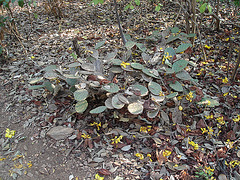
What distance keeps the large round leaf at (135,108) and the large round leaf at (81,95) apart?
340 millimetres

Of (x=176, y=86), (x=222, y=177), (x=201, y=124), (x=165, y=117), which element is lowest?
(x=222, y=177)

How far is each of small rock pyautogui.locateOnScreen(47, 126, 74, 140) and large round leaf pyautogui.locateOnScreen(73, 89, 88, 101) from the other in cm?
31

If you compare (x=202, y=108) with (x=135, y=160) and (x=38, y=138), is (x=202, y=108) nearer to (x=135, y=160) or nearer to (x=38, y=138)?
(x=135, y=160)

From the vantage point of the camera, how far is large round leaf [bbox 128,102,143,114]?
56.9 inches

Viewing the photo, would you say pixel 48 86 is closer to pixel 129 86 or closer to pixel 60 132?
pixel 60 132

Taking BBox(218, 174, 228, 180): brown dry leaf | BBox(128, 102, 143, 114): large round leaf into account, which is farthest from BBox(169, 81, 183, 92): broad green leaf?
BBox(218, 174, 228, 180): brown dry leaf

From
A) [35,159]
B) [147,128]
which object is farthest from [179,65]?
[35,159]

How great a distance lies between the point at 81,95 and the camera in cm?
153

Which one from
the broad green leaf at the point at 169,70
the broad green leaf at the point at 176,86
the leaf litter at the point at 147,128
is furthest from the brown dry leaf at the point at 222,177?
the broad green leaf at the point at 169,70

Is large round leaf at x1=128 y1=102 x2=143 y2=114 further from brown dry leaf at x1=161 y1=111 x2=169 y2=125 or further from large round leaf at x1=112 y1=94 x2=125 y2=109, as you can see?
brown dry leaf at x1=161 y1=111 x2=169 y2=125

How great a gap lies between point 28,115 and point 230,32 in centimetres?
254

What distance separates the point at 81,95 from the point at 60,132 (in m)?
0.37

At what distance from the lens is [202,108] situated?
1848 mm

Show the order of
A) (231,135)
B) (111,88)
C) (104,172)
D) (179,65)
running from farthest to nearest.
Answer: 1. (179,65)
2. (231,135)
3. (111,88)
4. (104,172)
